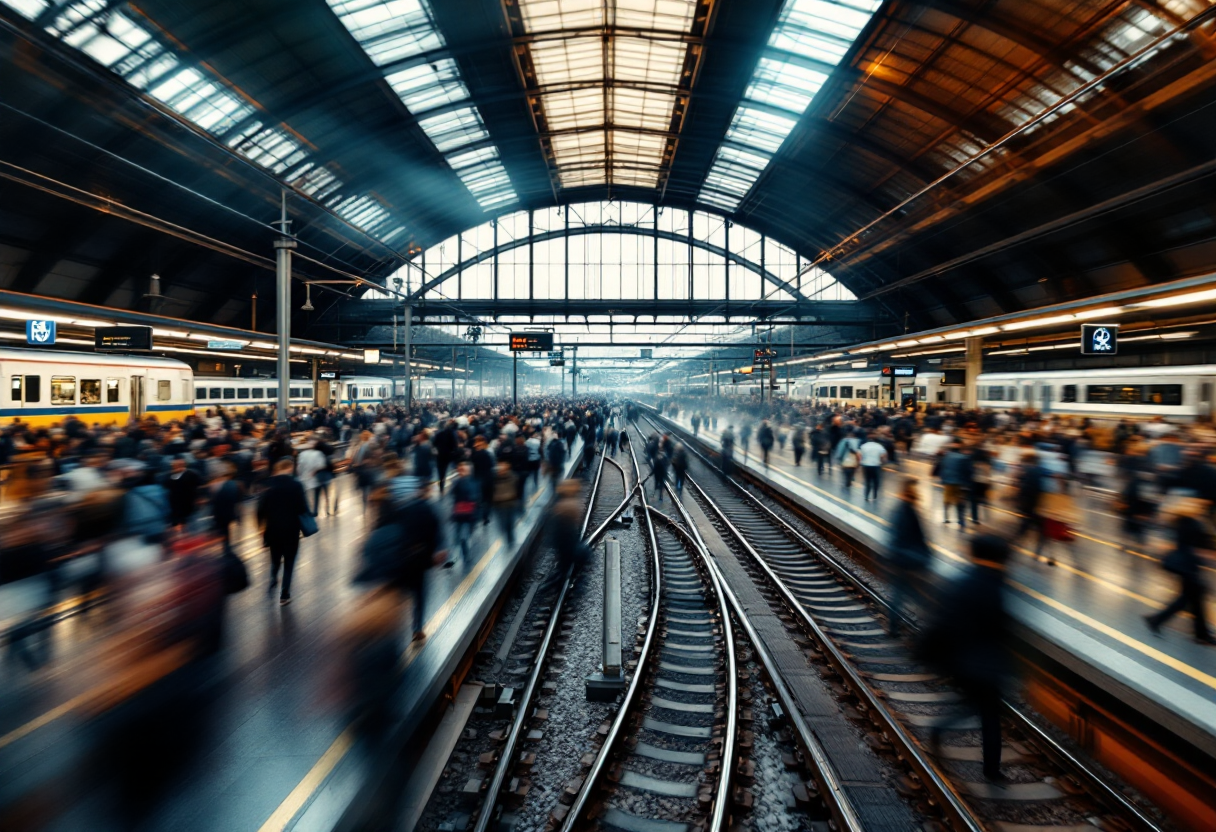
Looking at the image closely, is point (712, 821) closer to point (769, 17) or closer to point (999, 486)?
point (999, 486)

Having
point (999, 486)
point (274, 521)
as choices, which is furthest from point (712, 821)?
point (999, 486)

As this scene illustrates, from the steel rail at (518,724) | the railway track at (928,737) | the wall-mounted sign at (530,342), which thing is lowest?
the railway track at (928,737)

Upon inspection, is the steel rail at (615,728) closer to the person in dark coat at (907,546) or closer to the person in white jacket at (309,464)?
the person in dark coat at (907,546)

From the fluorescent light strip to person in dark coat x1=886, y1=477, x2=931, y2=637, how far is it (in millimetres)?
19239

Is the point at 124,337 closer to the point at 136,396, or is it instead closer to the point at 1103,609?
the point at 136,396

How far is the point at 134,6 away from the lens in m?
14.3

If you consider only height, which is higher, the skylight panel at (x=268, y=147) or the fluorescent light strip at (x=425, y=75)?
the fluorescent light strip at (x=425, y=75)

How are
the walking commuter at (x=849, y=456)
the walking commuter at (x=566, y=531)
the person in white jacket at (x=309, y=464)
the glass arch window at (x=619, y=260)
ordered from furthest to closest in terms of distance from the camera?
the glass arch window at (x=619, y=260) → the walking commuter at (x=849, y=456) → the person in white jacket at (x=309, y=464) → the walking commuter at (x=566, y=531)

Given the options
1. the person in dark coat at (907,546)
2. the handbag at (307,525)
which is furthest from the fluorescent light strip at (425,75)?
the person in dark coat at (907,546)

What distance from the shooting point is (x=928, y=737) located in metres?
4.88

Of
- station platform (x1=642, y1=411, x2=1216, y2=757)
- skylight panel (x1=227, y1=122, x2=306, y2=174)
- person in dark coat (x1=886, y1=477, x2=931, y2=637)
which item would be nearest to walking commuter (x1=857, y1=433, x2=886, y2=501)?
station platform (x1=642, y1=411, x2=1216, y2=757)

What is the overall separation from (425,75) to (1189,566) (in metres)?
23.7

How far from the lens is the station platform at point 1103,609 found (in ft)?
14.5

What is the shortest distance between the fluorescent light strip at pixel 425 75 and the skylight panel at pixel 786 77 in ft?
36.2
